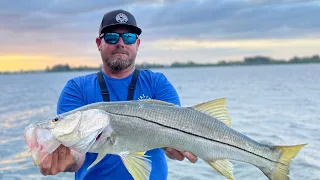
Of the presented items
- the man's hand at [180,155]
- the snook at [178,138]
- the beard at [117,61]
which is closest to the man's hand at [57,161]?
the snook at [178,138]

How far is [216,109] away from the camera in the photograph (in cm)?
353

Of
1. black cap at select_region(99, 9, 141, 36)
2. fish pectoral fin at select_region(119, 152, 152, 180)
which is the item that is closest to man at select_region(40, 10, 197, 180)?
black cap at select_region(99, 9, 141, 36)

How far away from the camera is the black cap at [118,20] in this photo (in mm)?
4216

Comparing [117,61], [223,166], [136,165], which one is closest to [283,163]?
[223,166]

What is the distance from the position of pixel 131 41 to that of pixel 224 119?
1356mm

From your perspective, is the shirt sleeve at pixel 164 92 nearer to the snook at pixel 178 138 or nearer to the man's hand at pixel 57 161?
the snook at pixel 178 138

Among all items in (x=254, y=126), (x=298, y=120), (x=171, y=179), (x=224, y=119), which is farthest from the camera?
(x=298, y=120)

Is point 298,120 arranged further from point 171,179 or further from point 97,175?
point 97,175

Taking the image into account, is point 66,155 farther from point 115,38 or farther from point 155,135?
point 115,38

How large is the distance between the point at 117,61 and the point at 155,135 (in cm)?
114

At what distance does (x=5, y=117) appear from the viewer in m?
22.8

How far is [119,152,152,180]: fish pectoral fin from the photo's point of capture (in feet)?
11.0

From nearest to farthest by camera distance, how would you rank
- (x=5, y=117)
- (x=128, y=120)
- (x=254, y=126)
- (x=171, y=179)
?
(x=128, y=120) < (x=171, y=179) < (x=254, y=126) < (x=5, y=117)

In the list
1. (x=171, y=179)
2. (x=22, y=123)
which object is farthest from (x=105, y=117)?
(x=22, y=123)
